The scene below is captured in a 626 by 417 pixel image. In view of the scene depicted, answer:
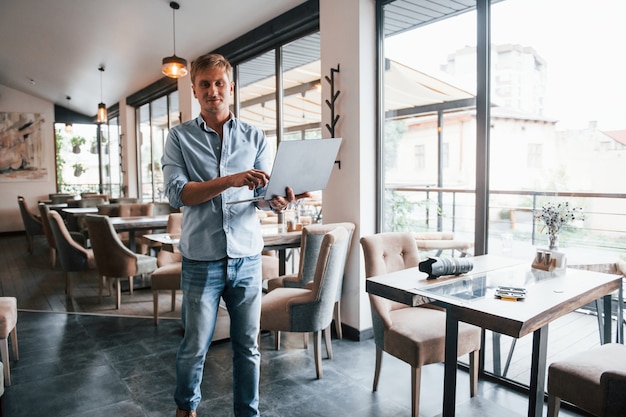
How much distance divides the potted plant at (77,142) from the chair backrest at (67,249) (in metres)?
6.95

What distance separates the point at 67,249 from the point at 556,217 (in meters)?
4.38

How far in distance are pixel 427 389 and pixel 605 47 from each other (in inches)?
83.7

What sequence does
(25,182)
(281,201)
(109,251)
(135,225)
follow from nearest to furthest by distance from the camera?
(281,201) → (109,251) → (135,225) → (25,182)

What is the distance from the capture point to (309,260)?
10.2 feet

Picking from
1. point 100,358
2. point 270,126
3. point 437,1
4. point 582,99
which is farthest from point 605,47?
point 100,358

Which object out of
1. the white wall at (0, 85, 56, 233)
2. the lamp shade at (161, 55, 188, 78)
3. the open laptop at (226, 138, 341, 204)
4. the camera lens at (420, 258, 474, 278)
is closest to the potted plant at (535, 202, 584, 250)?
the camera lens at (420, 258, 474, 278)

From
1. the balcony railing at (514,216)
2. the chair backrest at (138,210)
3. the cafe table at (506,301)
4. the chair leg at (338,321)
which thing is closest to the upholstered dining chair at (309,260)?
the chair leg at (338,321)

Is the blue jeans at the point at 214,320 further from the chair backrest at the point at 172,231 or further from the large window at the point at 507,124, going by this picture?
the chair backrest at the point at 172,231

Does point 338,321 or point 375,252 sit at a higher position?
point 375,252

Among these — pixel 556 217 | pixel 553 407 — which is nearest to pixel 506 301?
pixel 553 407

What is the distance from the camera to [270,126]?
191 inches

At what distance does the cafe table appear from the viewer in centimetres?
161

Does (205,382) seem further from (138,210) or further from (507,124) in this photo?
(138,210)

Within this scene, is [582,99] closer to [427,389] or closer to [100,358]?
[427,389]
